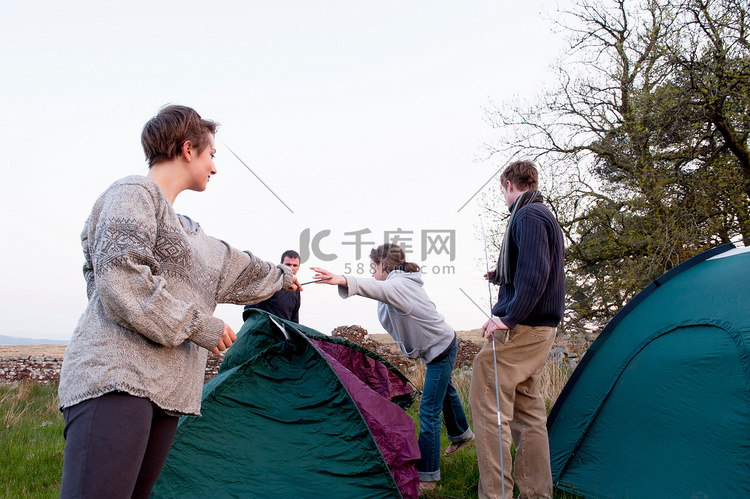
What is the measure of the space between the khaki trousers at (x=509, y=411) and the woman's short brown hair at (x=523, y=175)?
919mm

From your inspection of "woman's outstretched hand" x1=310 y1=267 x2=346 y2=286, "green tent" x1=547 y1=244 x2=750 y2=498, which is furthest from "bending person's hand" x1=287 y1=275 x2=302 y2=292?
"green tent" x1=547 y1=244 x2=750 y2=498

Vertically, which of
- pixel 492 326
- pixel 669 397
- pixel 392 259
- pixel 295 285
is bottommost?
pixel 669 397

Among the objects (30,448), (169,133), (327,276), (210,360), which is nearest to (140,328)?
(169,133)

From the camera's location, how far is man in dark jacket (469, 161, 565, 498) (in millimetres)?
3109

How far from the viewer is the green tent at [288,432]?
3.12 meters

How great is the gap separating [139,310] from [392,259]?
2.87 meters

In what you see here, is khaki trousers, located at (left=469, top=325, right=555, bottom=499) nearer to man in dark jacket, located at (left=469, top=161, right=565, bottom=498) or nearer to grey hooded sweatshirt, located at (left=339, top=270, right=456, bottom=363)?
man in dark jacket, located at (left=469, top=161, right=565, bottom=498)

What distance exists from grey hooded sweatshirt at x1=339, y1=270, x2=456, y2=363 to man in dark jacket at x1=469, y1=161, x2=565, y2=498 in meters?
0.78

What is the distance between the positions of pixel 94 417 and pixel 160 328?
30 centimetres

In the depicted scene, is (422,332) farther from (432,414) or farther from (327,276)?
(327,276)

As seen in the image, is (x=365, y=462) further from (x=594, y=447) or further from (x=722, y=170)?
(x=722, y=170)

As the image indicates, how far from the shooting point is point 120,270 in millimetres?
1599

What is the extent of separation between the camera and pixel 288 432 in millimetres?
3311

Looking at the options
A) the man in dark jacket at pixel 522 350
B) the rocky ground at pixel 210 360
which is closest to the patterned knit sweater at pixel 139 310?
the man in dark jacket at pixel 522 350
